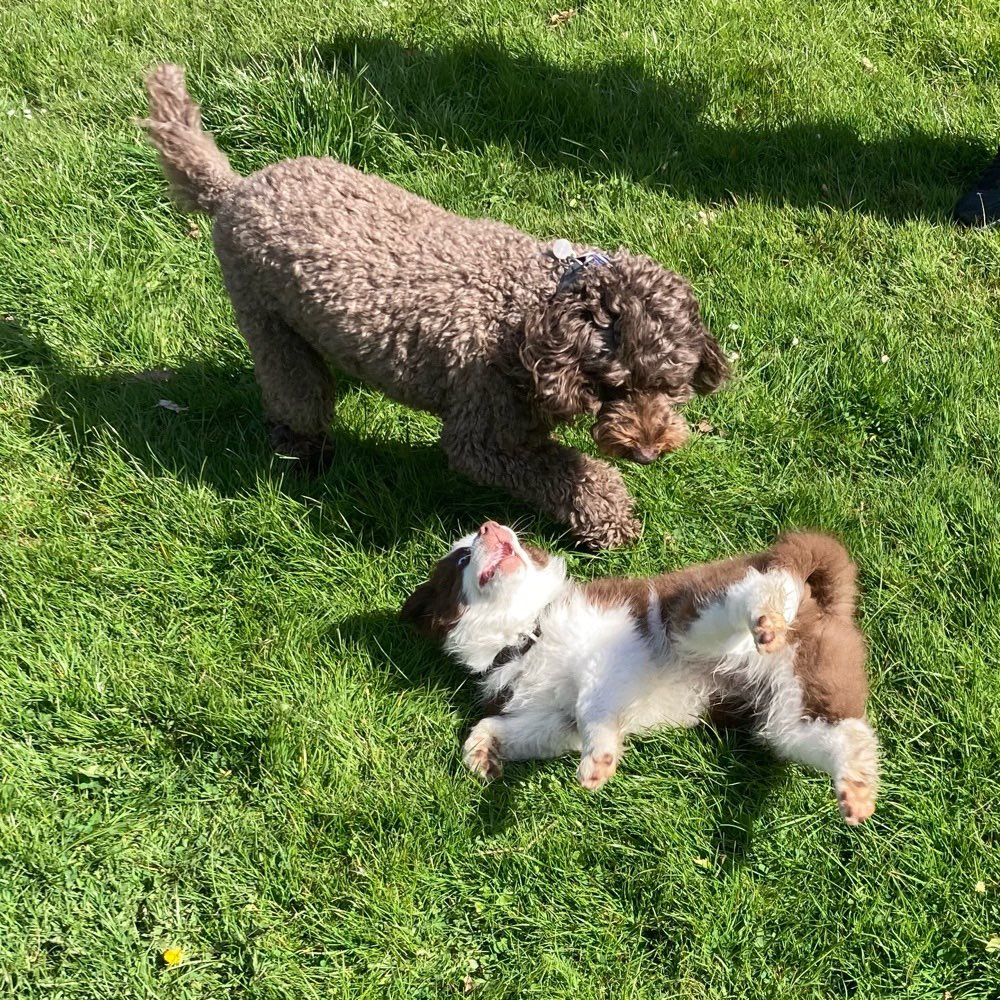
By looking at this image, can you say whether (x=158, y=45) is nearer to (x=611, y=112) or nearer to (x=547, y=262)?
(x=611, y=112)

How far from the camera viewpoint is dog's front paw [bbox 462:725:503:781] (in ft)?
9.58

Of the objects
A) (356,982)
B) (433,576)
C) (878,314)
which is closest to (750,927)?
(356,982)

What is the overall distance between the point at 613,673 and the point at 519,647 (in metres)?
0.45

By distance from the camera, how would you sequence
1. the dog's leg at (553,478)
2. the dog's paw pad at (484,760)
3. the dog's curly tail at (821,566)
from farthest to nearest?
the dog's leg at (553,478) < the dog's paw pad at (484,760) < the dog's curly tail at (821,566)

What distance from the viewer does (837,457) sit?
3645 mm

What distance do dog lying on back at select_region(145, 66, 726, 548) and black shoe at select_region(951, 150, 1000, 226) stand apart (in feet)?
7.77

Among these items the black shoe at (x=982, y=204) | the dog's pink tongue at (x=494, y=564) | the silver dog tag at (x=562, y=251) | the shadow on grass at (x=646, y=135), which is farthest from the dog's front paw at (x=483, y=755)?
the black shoe at (x=982, y=204)

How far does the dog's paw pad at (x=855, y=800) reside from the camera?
7.50 feet

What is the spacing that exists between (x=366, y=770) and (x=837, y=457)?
2.45 meters

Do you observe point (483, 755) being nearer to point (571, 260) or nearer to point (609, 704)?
point (609, 704)

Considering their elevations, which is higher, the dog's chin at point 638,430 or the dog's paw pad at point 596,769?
the dog's chin at point 638,430

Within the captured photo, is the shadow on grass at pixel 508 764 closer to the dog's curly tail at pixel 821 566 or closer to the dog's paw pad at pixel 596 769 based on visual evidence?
the dog's paw pad at pixel 596 769

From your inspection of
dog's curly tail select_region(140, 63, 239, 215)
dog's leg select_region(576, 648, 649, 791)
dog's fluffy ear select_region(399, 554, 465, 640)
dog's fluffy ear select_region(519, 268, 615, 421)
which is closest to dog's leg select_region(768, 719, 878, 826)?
dog's leg select_region(576, 648, 649, 791)

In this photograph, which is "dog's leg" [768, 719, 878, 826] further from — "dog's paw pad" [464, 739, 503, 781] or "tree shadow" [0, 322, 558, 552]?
"tree shadow" [0, 322, 558, 552]
